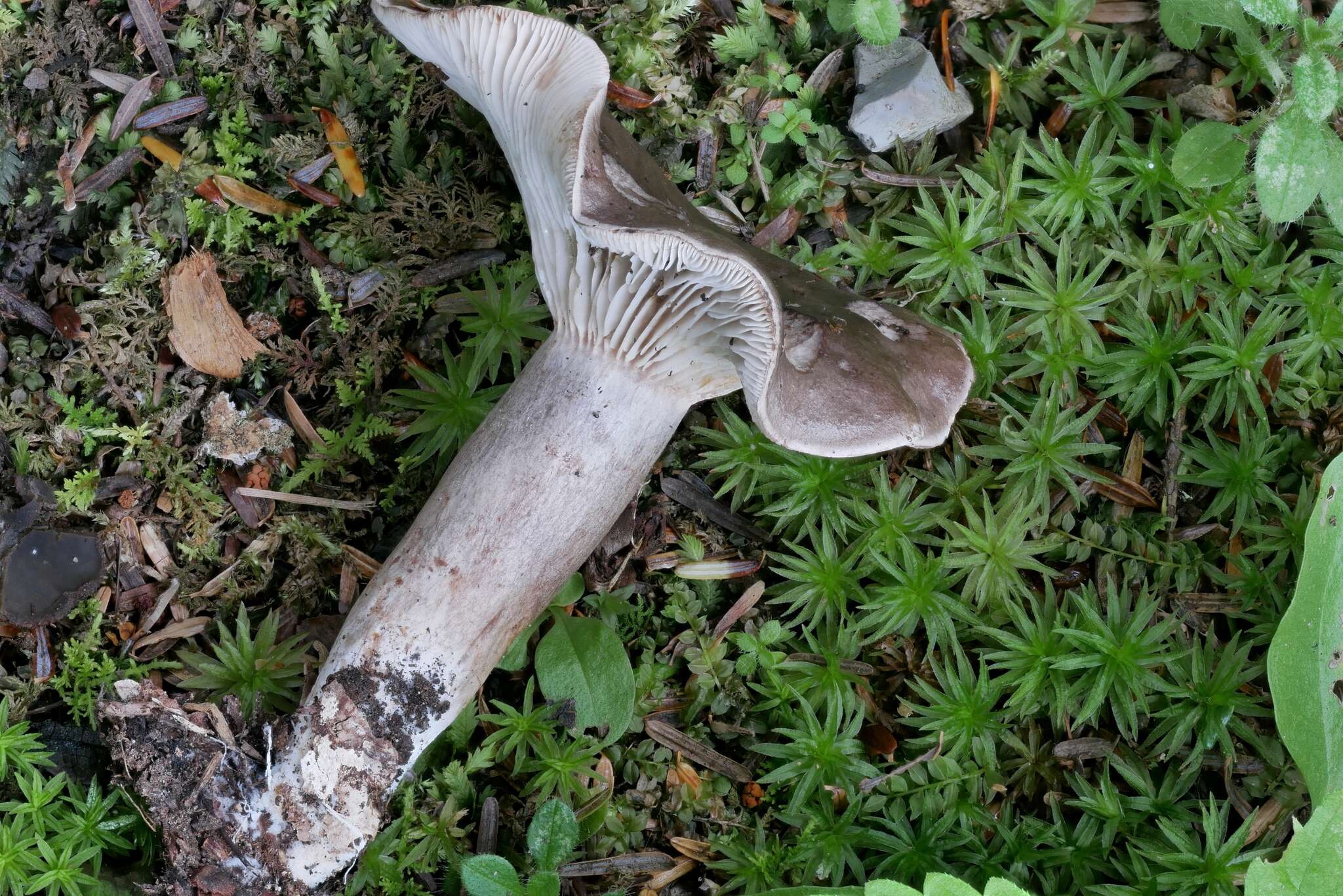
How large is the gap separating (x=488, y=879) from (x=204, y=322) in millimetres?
2049

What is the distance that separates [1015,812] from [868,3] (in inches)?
108

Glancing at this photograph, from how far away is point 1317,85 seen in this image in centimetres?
288

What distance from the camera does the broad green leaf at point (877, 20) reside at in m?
3.21

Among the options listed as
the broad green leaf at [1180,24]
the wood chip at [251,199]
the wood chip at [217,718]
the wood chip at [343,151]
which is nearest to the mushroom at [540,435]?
the wood chip at [217,718]

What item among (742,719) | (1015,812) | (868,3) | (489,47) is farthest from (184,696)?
(868,3)

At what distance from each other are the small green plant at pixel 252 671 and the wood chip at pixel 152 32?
1.90 meters

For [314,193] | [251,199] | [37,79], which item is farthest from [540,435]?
[37,79]

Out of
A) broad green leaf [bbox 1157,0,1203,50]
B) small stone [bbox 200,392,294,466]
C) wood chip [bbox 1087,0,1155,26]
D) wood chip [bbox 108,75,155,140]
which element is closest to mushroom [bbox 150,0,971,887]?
small stone [bbox 200,392,294,466]

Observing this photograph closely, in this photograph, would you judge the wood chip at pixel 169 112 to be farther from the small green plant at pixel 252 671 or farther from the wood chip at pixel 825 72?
the wood chip at pixel 825 72

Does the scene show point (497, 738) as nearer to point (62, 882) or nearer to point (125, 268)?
point (62, 882)

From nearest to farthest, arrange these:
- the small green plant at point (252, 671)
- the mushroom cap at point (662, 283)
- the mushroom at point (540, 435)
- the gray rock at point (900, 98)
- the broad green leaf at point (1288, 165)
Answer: the mushroom cap at point (662, 283)
the mushroom at point (540, 435)
the broad green leaf at point (1288, 165)
the small green plant at point (252, 671)
the gray rock at point (900, 98)

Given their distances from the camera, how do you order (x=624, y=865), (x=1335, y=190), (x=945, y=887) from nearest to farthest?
1. (x=945, y=887)
2. (x=1335, y=190)
3. (x=624, y=865)

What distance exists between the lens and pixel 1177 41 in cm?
325

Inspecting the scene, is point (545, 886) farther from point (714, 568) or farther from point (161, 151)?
point (161, 151)
